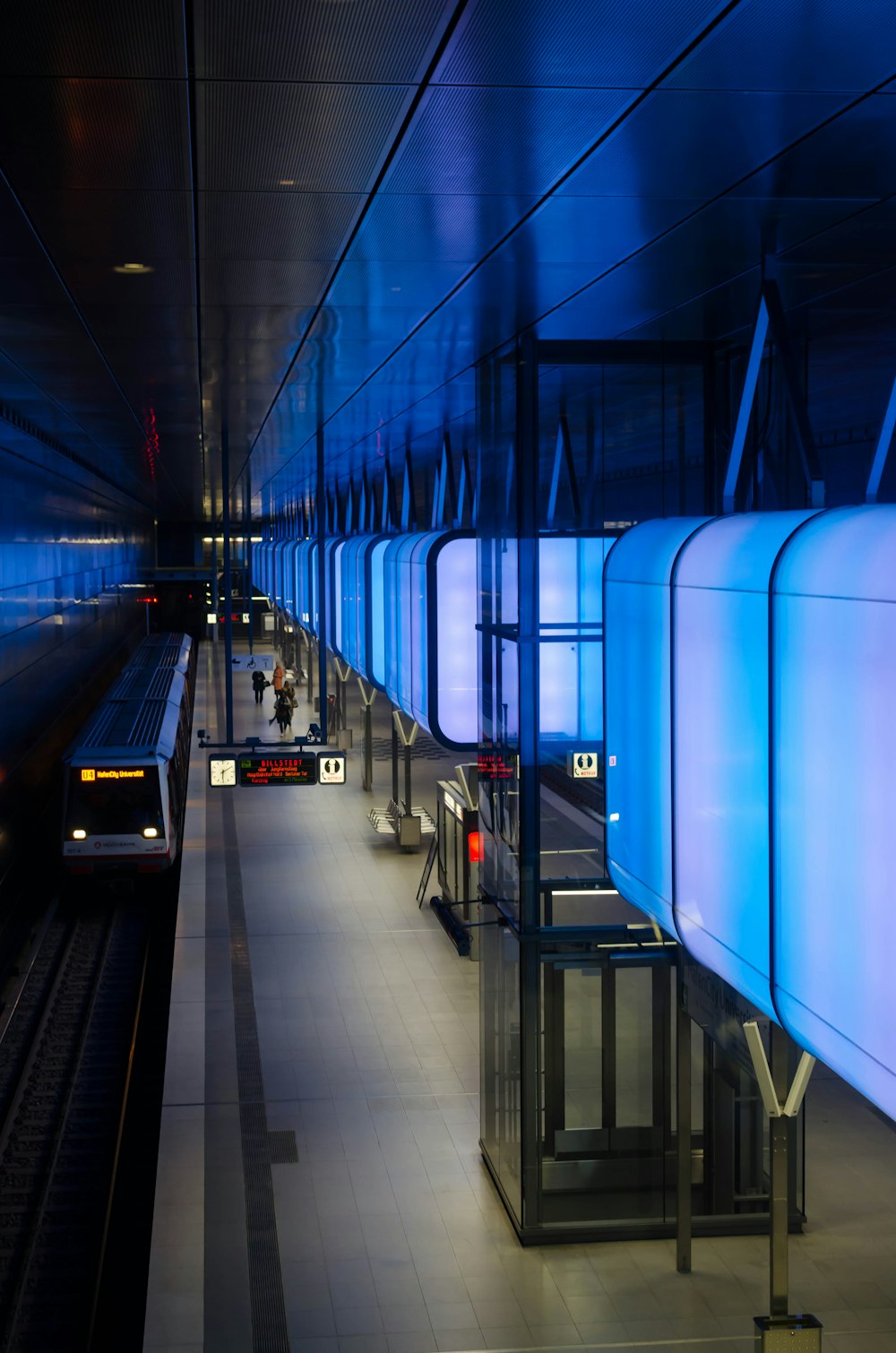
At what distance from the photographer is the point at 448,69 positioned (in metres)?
3.87

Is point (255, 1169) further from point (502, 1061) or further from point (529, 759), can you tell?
point (529, 759)

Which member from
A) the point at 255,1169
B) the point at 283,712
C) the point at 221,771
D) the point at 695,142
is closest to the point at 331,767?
the point at 221,771

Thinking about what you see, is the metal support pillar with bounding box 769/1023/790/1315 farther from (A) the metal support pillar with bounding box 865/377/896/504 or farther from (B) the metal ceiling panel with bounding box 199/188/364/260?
(B) the metal ceiling panel with bounding box 199/188/364/260

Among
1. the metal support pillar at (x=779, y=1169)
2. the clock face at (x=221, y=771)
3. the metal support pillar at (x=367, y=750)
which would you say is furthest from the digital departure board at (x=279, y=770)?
the metal support pillar at (x=779, y=1169)

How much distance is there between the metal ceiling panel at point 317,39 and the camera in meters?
3.37

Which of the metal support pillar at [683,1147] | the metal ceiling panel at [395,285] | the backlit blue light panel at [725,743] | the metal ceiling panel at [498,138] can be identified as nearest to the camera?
the metal ceiling panel at [498,138]

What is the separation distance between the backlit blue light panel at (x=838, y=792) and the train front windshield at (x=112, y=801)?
1581 cm

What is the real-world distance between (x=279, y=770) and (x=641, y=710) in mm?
10724

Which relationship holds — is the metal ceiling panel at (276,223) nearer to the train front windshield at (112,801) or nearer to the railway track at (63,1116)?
the railway track at (63,1116)

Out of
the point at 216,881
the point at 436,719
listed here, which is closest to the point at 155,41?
the point at 436,719

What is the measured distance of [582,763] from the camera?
29.9 feet

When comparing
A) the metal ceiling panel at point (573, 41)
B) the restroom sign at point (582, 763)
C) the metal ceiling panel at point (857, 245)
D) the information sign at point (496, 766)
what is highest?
the metal ceiling panel at point (857, 245)

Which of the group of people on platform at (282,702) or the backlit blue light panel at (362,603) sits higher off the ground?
the backlit blue light panel at (362,603)

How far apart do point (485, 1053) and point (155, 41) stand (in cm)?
826
